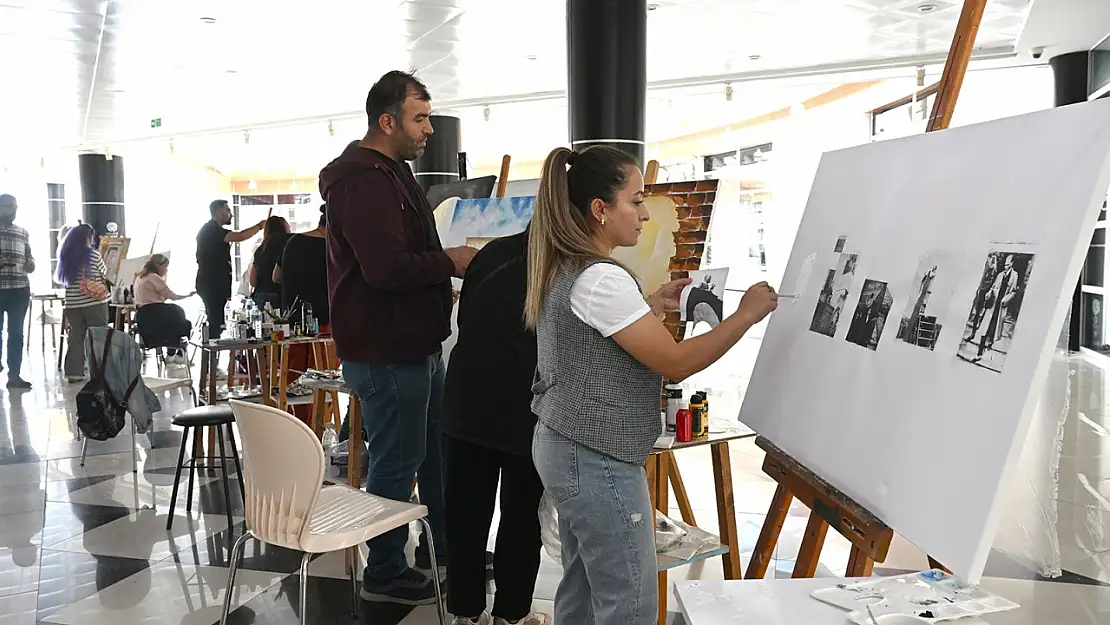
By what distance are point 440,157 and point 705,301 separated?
6.11 meters

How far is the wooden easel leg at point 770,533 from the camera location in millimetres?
1838

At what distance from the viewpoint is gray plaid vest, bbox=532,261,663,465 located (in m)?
1.57

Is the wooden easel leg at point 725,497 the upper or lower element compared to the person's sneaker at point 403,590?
upper

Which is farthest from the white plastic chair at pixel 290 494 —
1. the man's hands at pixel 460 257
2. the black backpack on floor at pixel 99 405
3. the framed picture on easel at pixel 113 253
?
the framed picture on easel at pixel 113 253

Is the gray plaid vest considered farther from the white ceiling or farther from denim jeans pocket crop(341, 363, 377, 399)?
the white ceiling

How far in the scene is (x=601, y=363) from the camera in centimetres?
157

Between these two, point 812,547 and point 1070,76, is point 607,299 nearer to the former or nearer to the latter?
point 812,547

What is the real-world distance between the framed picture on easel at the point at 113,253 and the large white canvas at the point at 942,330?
8494 mm

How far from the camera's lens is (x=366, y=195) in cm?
241

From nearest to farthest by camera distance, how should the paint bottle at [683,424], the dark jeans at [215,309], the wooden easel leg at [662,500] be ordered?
the paint bottle at [683,424]
the wooden easel leg at [662,500]
the dark jeans at [215,309]

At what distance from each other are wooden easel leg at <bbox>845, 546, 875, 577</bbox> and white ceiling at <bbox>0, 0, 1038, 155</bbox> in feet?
16.6

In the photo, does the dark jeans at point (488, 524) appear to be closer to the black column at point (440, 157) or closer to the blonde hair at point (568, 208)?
the blonde hair at point (568, 208)

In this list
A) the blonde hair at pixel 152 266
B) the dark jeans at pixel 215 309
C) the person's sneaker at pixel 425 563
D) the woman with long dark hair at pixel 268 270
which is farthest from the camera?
the dark jeans at pixel 215 309

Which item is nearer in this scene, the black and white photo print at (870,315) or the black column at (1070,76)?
the black and white photo print at (870,315)
